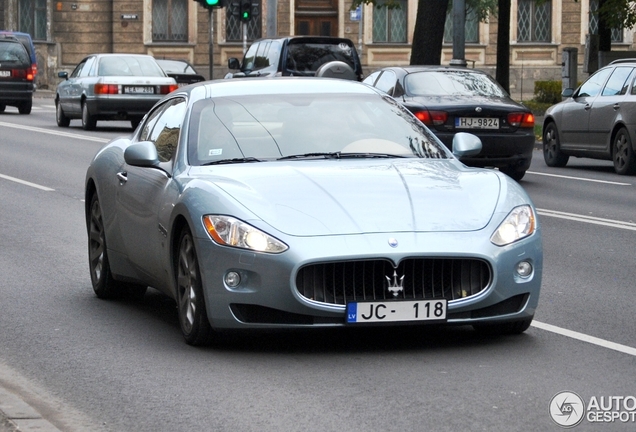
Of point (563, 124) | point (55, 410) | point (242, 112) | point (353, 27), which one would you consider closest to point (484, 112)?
point (563, 124)

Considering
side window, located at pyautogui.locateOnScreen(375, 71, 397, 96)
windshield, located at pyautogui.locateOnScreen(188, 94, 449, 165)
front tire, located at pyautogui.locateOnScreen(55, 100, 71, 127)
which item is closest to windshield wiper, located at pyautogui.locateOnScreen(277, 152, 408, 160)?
windshield, located at pyautogui.locateOnScreen(188, 94, 449, 165)

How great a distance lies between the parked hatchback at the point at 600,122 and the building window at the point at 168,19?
3362cm

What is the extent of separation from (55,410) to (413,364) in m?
1.72

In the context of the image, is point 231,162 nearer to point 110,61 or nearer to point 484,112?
point 484,112

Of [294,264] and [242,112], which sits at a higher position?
[242,112]

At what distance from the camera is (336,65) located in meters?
25.8

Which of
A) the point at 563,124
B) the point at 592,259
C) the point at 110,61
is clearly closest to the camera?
the point at 592,259

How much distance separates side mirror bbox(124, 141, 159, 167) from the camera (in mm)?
8039

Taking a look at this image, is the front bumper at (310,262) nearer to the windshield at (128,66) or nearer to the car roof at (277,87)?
the car roof at (277,87)

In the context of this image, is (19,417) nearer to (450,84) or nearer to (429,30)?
(450,84)

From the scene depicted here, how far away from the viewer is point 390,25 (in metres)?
54.9

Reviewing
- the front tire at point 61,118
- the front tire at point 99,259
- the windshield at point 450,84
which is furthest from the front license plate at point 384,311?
the front tire at point 61,118

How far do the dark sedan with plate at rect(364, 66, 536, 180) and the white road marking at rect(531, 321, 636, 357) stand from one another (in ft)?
31.8

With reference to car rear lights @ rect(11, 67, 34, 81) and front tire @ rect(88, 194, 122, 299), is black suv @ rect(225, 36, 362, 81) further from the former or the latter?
front tire @ rect(88, 194, 122, 299)
